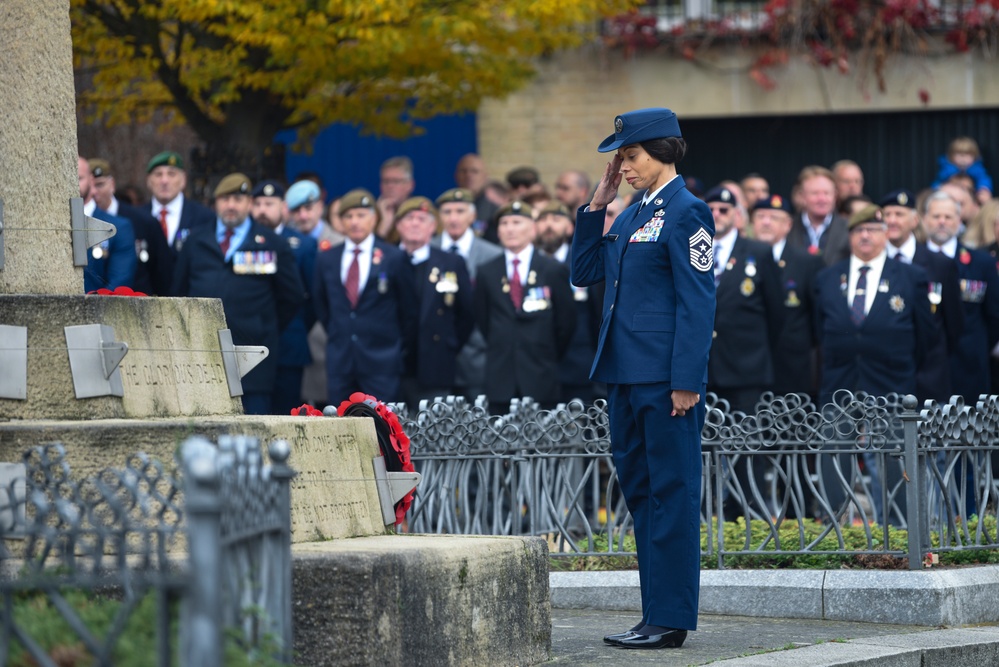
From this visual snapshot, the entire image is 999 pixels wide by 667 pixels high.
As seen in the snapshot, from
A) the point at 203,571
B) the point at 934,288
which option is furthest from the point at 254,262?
the point at 203,571

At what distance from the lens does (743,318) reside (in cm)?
1204

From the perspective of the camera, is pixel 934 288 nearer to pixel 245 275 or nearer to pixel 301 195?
pixel 245 275

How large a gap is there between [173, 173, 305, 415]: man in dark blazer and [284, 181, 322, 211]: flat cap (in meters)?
1.91

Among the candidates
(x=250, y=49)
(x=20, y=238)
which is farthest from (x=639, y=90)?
(x=20, y=238)

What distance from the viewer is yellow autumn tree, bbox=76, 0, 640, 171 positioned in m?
14.4

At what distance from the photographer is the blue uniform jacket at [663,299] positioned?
6910mm

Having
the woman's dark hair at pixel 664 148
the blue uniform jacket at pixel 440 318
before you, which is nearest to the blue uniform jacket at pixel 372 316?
the blue uniform jacket at pixel 440 318

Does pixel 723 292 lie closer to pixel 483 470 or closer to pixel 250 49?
pixel 483 470

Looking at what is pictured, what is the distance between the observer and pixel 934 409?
8.44m

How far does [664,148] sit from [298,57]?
8186 mm

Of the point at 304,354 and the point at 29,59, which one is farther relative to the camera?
the point at 304,354

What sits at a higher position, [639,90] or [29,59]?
[639,90]

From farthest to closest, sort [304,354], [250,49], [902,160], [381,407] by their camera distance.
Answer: [902,160], [250,49], [304,354], [381,407]

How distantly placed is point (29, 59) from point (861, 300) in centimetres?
649
